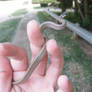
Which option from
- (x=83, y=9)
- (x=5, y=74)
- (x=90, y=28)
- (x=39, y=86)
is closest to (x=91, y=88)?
(x=39, y=86)

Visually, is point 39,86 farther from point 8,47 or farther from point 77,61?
point 77,61

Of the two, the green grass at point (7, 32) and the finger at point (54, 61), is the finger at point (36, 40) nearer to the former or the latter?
the finger at point (54, 61)

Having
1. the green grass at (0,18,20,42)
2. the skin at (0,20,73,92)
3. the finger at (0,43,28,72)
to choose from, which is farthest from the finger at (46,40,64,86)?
the green grass at (0,18,20,42)

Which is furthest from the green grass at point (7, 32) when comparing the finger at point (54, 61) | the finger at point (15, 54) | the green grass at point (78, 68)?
the finger at point (54, 61)

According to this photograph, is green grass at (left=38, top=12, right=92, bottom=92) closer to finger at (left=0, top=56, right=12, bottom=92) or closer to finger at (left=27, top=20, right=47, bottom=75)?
finger at (left=27, top=20, right=47, bottom=75)

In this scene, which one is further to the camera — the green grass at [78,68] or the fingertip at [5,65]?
the green grass at [78,68]

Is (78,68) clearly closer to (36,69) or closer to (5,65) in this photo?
(36,69)
